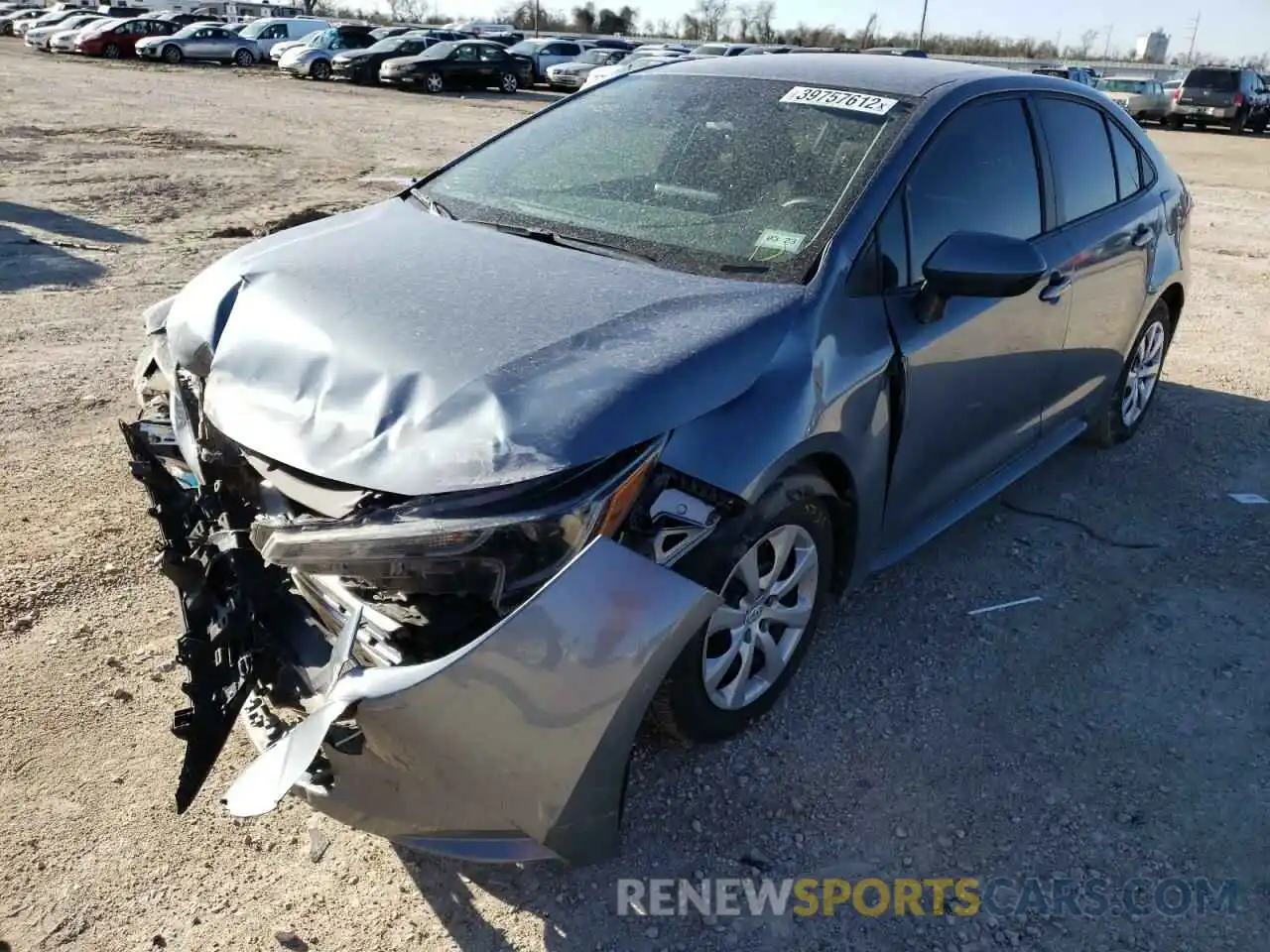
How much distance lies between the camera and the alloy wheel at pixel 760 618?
8.90 feet

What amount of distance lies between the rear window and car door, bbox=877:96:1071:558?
29113mm

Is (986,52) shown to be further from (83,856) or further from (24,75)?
(83,856)

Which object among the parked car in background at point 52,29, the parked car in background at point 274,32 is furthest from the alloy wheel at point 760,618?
the parked car in background at point 52,29

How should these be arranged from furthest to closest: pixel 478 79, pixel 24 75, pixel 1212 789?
pixel 478 79 < pixel 24 75 < pixel 1212 789

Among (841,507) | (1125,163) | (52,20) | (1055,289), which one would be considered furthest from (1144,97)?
(52,20)

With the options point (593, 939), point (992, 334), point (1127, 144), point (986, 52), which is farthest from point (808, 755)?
point (986, 52)

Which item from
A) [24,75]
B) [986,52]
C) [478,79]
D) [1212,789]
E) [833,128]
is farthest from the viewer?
[986,52]

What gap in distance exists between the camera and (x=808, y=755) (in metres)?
2.95

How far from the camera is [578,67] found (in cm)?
3161

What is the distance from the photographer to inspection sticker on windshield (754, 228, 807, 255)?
2.97 meters

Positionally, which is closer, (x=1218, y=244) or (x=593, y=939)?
(x=593, y=939)

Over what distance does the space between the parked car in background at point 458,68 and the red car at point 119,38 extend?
38.7 ft

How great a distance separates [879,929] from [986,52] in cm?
8995

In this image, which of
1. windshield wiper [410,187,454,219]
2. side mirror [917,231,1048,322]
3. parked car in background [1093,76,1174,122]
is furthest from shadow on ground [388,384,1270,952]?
parked car in background [1093,76,1174,122]
